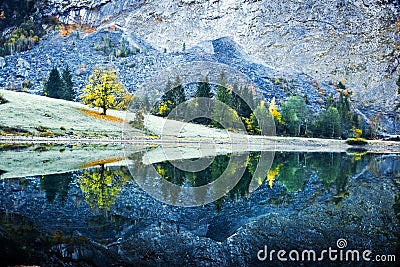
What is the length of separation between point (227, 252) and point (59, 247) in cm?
437

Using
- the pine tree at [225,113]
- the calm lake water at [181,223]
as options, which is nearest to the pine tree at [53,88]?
the pine tree at [225,113]

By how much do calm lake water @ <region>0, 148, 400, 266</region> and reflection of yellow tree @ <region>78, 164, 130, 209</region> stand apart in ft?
0.14

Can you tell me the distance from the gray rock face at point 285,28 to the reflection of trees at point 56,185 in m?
151

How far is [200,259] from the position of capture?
9922mm

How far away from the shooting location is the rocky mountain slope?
474 feet

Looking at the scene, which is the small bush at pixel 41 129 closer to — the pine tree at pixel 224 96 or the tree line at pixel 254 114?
the tree line at pixel 254 114

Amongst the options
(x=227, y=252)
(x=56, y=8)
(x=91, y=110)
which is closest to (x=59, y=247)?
(x=227, y=252)

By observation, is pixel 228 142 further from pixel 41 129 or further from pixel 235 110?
pixel 41 129

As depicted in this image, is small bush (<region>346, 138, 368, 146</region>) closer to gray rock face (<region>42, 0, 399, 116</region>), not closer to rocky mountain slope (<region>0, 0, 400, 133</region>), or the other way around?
rocky mountain slope (<region>0, 0, 400, 133</region>)

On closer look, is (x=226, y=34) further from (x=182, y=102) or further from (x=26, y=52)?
(x=182, y=102)
